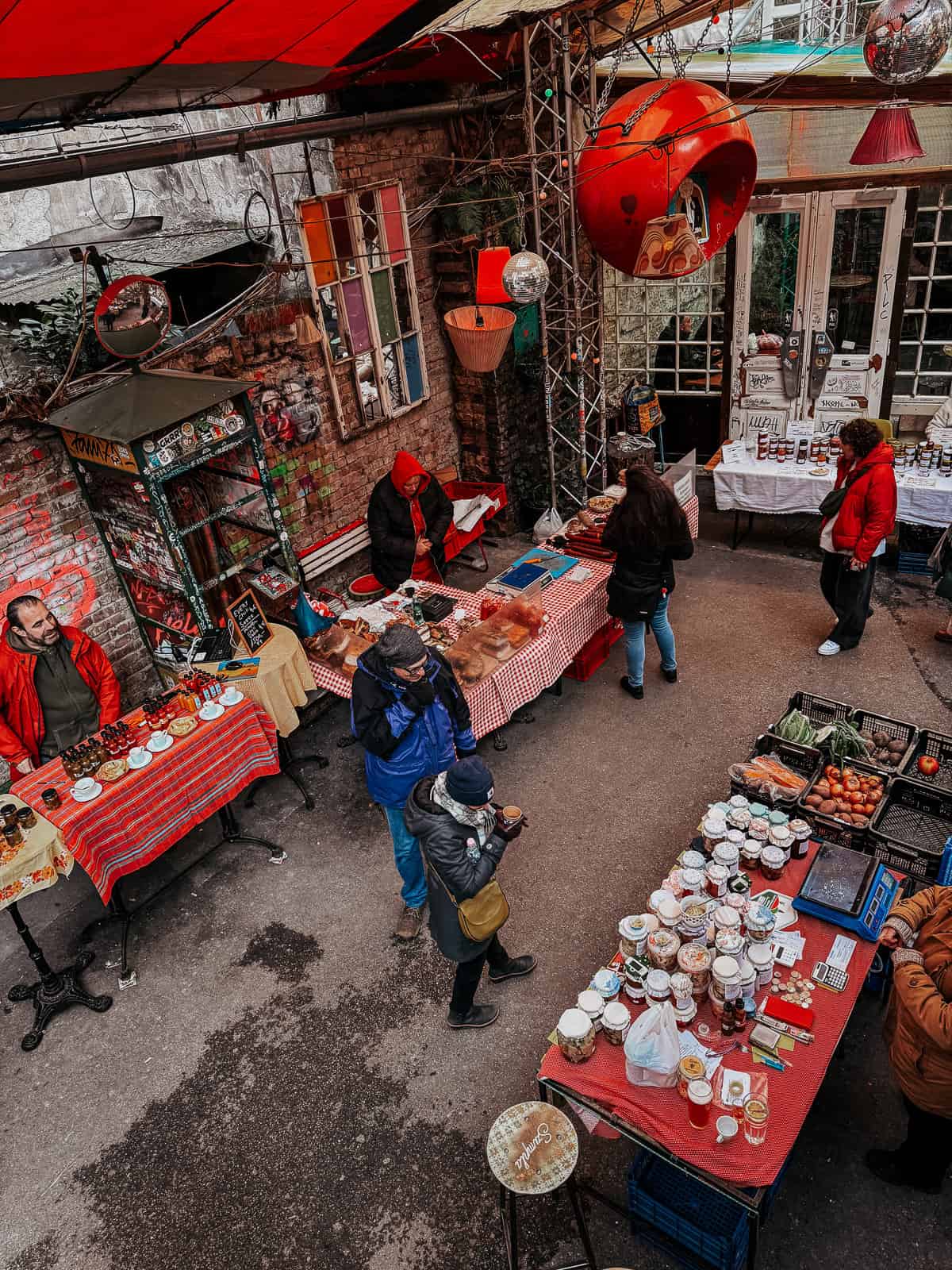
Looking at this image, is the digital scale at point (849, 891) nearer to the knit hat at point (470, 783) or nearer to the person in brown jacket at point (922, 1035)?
the person in brown jacket at point (922, 1035)

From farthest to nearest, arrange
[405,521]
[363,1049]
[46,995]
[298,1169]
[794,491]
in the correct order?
[794,491]
[405,521]
[46,995]
[363,1049]
[298,1169]

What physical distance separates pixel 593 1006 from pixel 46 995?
353 centimetres

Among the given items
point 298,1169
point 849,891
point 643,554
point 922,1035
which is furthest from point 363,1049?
point 643,554

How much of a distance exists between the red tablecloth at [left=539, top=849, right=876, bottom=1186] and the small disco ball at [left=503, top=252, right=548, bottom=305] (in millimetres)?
4903

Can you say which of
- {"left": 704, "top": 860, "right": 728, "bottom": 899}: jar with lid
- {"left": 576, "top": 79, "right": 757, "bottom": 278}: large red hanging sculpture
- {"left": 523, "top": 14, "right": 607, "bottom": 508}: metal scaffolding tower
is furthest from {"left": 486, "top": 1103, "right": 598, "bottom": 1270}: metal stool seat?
{"left": 523, "top": 14, "right": 607, "bottom": 508}: metal scaffolding tower

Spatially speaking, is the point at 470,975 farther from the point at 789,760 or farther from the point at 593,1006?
the point at 789,760

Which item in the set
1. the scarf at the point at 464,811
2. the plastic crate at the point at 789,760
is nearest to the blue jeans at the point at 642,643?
the plastic crate at the point at 789,760

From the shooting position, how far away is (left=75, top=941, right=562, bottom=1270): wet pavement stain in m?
3.87

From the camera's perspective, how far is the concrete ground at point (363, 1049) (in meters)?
3.88

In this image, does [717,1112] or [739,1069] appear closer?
[717,1112]

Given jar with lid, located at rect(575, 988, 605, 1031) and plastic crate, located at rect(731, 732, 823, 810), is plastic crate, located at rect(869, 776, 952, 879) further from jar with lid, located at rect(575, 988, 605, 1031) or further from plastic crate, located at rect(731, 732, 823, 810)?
jar with lid, located at rect(575, 988, 605, 1031)

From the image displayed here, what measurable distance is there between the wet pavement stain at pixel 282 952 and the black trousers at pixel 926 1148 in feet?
10.9

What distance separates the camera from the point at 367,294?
814 cm

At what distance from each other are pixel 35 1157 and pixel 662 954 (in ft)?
11.4
